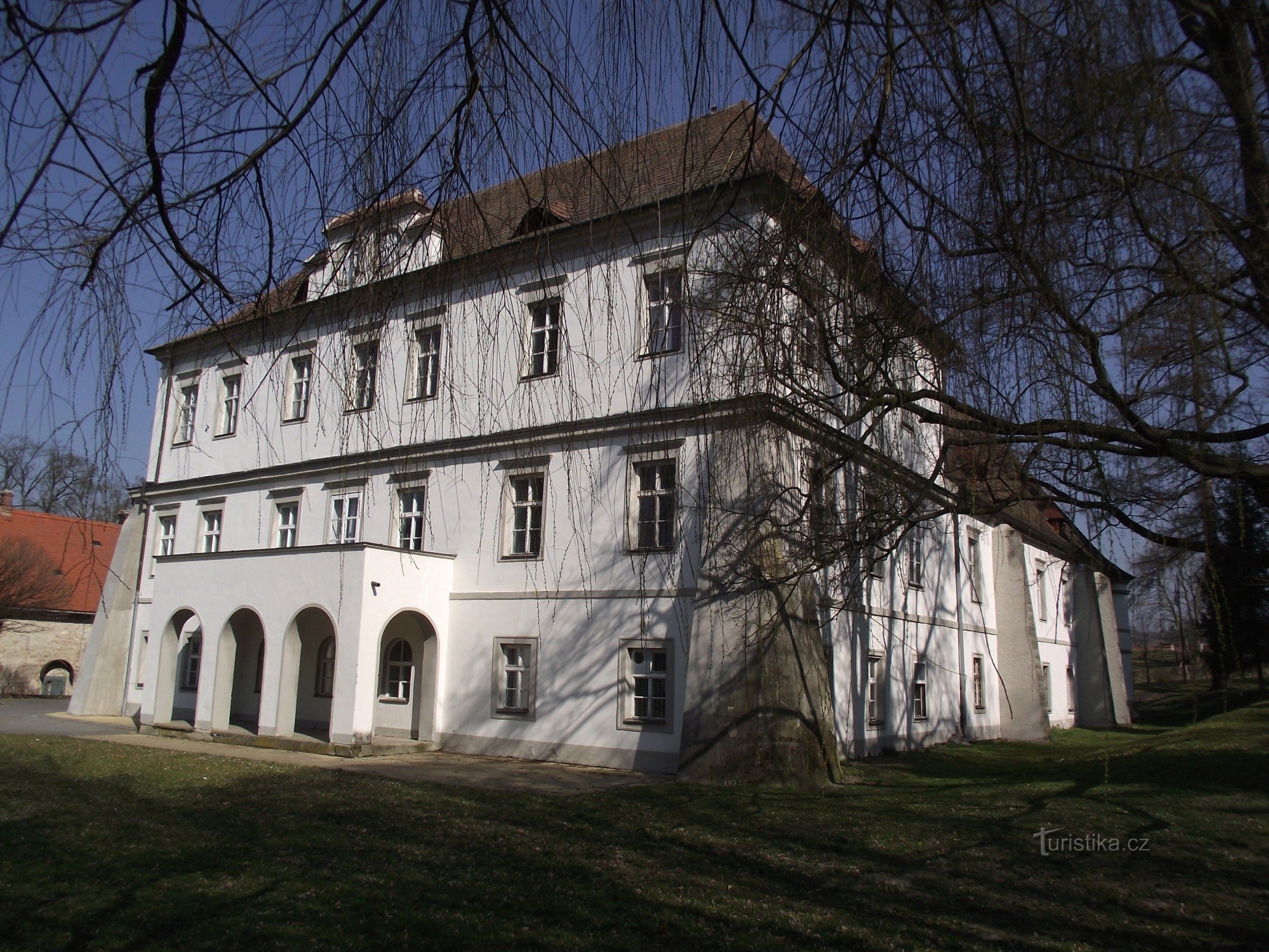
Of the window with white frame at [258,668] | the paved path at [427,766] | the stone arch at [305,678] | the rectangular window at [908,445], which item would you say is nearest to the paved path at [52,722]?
the paved path at [427,766]

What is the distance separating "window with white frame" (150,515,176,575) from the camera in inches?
899

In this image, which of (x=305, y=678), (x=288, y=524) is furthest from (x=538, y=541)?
(x=288, y=524)

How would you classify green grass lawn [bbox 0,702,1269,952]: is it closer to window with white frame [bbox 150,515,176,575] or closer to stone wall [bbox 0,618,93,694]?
window with white frame [bbox 150,515,176,575]

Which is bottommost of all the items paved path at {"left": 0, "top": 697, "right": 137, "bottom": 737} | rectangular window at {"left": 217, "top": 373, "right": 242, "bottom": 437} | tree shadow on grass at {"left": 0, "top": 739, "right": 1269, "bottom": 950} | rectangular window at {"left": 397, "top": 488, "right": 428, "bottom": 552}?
tree shadow on grass at {"left": 0, "top": 739, "right": 1269, "bottom": 950}

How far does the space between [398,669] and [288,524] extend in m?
4.72

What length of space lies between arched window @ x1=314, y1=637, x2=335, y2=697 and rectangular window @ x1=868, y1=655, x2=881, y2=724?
36.8 feet

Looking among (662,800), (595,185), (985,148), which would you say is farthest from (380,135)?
A: (662,800)

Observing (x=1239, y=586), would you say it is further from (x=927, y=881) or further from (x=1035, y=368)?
(x=927, y=881)

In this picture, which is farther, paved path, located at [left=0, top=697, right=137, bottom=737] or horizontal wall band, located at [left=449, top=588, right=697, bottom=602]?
paved path, located at [left=0, top=697, right=137, bottom=737]

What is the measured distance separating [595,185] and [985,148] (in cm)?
152

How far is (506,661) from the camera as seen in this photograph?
16.2m

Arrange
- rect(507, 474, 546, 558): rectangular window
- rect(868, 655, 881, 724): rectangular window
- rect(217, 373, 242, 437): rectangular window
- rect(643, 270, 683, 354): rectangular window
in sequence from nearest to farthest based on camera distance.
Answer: rect(643, 270, 683, 354): rectangular window < rect(507, 474, 546, 558): rectangular window < rect(868, 655, 881, 724): rectangular window < rect(217, 373, 242, 437): rectangular window

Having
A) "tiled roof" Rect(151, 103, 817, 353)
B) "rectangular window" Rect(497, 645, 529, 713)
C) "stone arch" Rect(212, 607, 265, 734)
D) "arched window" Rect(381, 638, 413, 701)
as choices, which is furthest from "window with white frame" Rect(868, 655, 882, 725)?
"tiled roof" Rect(151, 103, 817, 353)

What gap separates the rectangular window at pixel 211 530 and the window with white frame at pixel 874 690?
15.5 m
